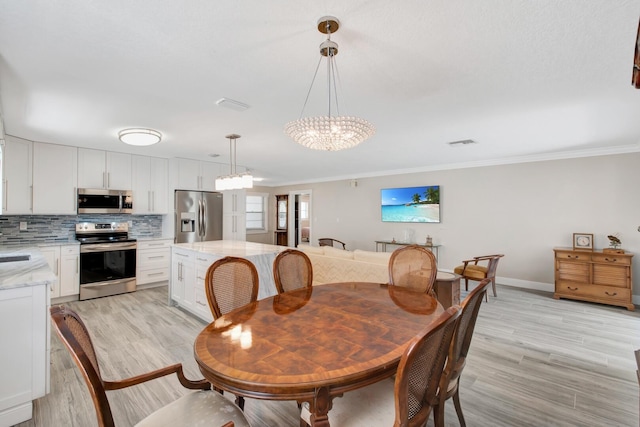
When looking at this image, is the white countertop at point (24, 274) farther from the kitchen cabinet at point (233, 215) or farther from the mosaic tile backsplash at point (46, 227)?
the kitchen cabinet at point (233, 215)

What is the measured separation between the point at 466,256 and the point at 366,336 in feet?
17.1

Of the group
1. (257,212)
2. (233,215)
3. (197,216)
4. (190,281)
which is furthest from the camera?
(257,212)

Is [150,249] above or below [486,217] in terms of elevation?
below

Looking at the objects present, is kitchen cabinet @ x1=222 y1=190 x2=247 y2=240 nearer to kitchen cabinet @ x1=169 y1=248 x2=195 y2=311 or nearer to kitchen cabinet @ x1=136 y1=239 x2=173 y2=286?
kitchen cabinet @ x1=136 y1=239 x2=173 y2=286

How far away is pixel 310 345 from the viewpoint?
134 centimetres

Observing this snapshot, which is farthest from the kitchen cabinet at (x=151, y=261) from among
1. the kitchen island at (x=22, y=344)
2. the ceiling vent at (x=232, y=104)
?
the ceiling vent at (x=232, y=104)

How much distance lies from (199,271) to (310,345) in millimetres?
2692

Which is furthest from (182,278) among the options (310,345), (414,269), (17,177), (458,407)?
(458,407)

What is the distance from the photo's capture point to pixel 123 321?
3.63 meters

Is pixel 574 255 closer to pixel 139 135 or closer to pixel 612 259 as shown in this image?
pixel 612 259

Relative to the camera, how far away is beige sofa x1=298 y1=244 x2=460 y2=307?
319cm

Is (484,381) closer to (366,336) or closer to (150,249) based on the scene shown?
(366,336)

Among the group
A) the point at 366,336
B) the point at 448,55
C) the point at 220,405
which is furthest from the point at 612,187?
the point at 220,405

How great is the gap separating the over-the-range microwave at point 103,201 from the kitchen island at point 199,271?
162cm
